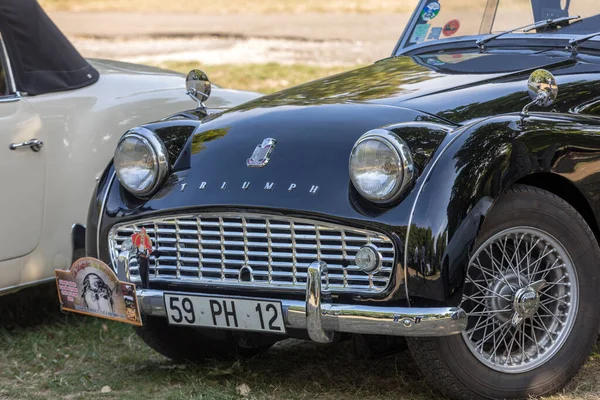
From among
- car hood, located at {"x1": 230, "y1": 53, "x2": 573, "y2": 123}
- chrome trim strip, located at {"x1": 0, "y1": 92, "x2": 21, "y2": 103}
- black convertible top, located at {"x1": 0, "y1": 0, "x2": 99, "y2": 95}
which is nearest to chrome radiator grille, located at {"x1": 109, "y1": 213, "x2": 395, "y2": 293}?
car hood, located at {"x1": 230, "y1": 53, "x2": 573, "y2": 123}

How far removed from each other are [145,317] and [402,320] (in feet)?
3.56

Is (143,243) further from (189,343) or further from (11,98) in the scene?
(11,98)

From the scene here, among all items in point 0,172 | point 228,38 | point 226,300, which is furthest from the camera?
point 228,38

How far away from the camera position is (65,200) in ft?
16.7

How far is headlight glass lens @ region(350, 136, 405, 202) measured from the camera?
11.7 ft

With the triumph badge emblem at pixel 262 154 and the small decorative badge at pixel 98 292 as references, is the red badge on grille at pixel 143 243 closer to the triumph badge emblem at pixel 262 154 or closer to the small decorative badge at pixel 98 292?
the small decorative badge at pixel 98 292

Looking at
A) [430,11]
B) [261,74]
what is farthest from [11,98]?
[261,74]

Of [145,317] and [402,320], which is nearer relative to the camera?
[402,320]

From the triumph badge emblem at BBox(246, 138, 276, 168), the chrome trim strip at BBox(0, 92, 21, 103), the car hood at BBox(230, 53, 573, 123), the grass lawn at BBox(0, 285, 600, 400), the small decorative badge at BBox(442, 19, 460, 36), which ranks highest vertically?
the small decorative badge at BBox(442, 19, 460, 36)

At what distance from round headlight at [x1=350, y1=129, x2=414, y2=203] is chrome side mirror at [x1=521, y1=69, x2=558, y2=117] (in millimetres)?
638

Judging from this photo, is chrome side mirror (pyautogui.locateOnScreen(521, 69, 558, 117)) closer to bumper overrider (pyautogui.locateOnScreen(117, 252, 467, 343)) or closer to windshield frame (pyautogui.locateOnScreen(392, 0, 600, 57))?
windshield frame (pyautogui.locateOnScreen(392, 0, 600, 57))

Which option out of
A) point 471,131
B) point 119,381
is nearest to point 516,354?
point 471,131

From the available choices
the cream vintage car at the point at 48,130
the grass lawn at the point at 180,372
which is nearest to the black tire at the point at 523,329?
the grass lawn at the point at 180,372

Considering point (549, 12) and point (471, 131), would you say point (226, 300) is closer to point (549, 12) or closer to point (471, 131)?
point (471, 131)
